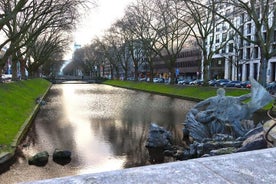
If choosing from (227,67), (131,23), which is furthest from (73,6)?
(227,67)

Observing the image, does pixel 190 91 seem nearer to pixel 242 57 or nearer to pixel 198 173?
pixel 198 173

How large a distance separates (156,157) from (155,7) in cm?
3030

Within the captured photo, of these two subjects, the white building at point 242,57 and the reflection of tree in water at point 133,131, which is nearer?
the reflection of tree in water at point 133,131

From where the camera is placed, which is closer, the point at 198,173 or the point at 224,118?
the point at 198,173

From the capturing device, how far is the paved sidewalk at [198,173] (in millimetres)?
3064

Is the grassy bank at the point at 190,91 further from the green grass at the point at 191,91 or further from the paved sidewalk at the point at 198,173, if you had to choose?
the paved sidewalk at the point at 198,173

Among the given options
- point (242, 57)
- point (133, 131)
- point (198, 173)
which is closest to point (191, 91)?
point (133, 131)

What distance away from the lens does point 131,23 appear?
46.1 m

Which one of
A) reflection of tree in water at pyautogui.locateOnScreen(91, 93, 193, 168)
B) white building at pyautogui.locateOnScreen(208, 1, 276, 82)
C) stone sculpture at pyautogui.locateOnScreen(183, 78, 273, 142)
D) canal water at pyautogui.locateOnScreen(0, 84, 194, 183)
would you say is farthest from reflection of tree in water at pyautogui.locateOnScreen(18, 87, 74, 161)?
white building at pyautogui.locateOnScreen(208, 1, 276, 82)

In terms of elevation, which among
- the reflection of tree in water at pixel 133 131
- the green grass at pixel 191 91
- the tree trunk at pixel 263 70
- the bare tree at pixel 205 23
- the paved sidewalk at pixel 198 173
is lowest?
the reflection of tree in water at pixel 133 131

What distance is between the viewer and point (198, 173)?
10.7 feet

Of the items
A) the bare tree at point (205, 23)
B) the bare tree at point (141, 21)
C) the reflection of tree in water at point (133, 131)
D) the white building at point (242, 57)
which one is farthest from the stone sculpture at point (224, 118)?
the white building at point (242, 57)

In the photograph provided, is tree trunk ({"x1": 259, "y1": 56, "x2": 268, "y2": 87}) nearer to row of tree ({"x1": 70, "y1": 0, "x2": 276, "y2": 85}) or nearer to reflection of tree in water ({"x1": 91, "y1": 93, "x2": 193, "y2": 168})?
row of tree ({"x1": 70, "y1": 0, "x2": 276, "y2": 85})

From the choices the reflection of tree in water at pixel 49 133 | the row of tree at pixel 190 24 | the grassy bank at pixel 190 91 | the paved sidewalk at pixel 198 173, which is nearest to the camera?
the paved sidewalk at pixel 198 173
